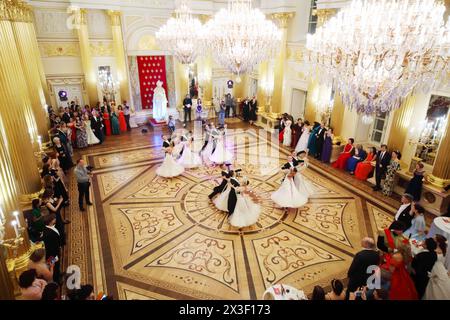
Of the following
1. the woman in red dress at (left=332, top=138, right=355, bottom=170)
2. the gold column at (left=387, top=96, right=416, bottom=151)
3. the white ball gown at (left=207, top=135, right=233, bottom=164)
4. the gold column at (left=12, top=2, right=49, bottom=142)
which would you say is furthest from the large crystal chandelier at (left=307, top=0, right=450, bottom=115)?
the gold column at (left=12, top=2, right=49, bottom=142)

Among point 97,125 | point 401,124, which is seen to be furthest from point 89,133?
point 401,124

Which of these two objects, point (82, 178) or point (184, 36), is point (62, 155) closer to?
point (82, 178)

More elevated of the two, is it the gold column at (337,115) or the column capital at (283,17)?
the column capital at (283,17)

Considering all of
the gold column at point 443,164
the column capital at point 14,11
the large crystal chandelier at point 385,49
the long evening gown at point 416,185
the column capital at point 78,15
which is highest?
the column capital at point 78,15

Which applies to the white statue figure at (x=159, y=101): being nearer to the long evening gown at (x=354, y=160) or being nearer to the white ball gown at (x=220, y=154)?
the white ball gown at (x=220, y=154)

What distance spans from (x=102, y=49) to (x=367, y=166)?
39.3ft

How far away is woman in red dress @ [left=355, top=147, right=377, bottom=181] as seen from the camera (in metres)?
8.95

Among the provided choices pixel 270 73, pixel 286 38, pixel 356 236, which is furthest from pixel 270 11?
pixel 356 236

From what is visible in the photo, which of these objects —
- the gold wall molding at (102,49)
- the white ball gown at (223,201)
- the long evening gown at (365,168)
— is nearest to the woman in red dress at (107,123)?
the gold wall molding at (102,49)

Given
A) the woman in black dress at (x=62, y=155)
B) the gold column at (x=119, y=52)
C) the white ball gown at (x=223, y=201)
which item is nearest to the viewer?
the white ball gown at (x=223, y=201)

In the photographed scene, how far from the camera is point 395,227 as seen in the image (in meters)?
5.20

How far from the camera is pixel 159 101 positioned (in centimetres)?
1434

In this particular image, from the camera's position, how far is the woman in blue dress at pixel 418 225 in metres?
5.29

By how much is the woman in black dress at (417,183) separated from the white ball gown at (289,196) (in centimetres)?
271
